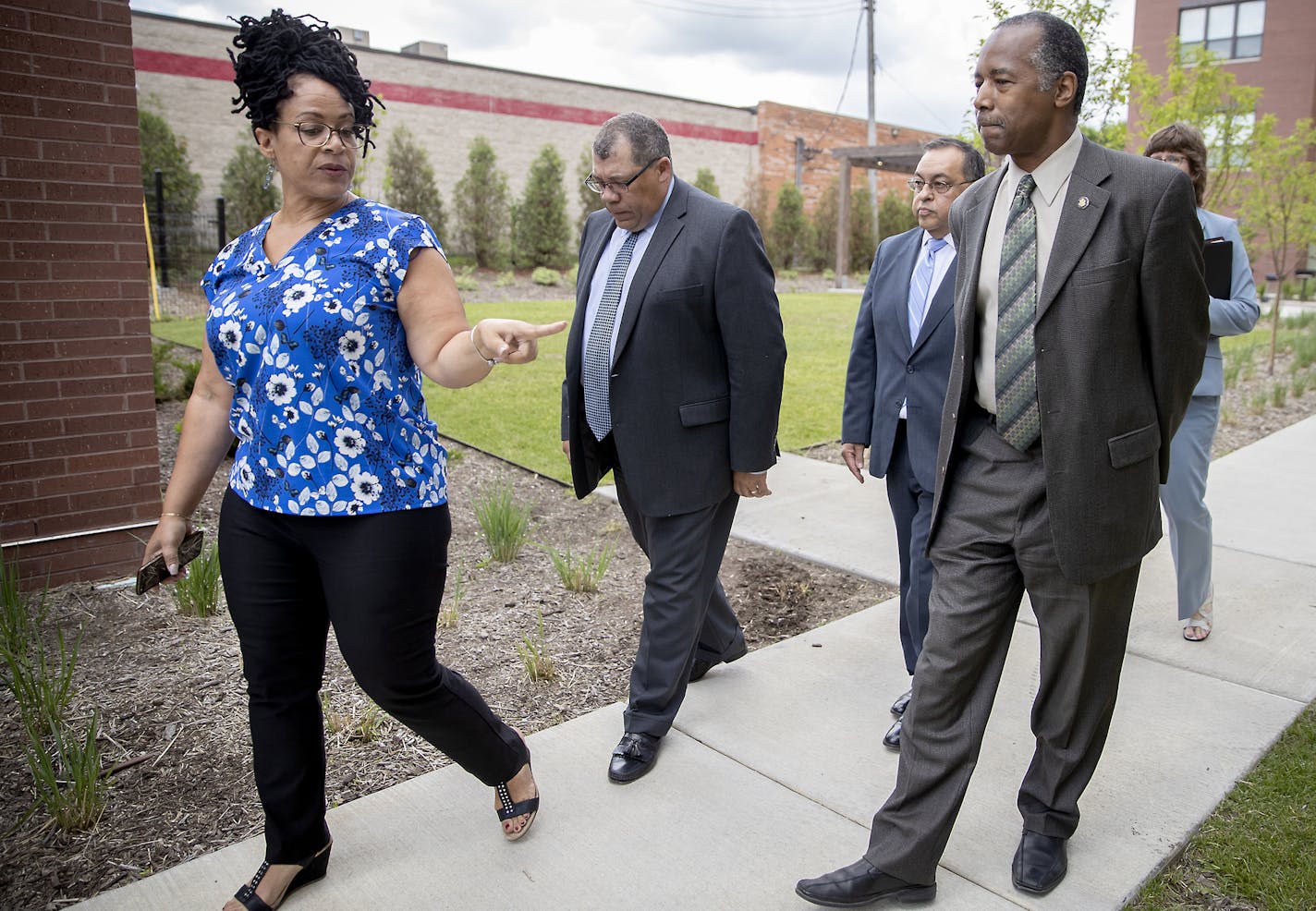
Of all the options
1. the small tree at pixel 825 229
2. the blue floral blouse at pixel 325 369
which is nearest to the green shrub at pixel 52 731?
the blue floral blouse at pixel 325 369

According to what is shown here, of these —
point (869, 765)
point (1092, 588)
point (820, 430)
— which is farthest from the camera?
point (820, 430)

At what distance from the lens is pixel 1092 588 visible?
8.34 ft

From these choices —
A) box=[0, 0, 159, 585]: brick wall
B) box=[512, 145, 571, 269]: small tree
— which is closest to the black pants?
box=[0, 0, 159, 585]: brick wall

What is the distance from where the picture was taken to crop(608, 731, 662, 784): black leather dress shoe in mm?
3256

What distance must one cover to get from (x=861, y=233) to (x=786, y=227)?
3694 millimetres

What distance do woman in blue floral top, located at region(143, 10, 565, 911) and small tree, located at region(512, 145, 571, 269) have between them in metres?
24.6

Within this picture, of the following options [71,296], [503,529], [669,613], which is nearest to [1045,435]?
[669,613]

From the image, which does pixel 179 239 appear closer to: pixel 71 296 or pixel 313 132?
pixel 71 296

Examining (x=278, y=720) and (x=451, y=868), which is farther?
(x=451, y=868)

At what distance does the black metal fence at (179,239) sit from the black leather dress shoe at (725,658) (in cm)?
1698

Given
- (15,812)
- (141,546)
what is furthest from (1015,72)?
(141,546)

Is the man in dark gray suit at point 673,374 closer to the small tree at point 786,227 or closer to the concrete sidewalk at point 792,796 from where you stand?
the concrete sidewalk at point 792,796

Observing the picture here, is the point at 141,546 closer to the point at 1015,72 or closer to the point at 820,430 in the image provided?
the point at 1015,72

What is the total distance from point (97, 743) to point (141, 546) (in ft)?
6.17
